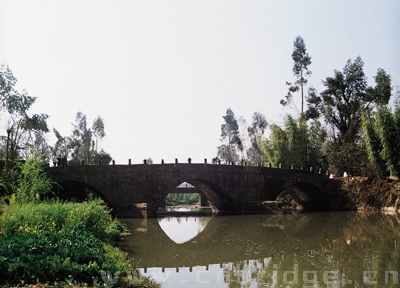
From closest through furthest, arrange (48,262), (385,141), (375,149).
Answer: (48,262)
(385,141)
(375,149)

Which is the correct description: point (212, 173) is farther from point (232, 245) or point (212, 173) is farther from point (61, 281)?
point (61, 281)

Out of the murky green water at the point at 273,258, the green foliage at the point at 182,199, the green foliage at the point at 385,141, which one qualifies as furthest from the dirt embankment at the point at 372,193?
the green foliage at the point at 182,199

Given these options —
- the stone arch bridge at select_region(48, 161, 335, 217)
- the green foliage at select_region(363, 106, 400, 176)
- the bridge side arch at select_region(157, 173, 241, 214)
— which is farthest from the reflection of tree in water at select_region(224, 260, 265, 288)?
the green foliage at select_region(363, 106, 400, 176)

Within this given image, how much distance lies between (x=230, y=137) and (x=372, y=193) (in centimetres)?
2572

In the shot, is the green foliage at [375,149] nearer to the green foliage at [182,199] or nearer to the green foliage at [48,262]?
the green foliage at [48,262]

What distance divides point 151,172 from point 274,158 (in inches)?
551

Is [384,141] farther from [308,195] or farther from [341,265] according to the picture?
[341,265]

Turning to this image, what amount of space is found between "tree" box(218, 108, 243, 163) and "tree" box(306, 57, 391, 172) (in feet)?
53.4

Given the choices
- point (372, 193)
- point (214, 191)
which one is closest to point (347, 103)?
point (372, 193)

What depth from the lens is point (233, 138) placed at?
168ft

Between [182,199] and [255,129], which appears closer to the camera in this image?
[255,129]

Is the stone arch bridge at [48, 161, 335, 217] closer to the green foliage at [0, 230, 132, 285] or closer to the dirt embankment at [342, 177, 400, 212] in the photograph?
the dirt embankment at [342, 177, 400, 212]

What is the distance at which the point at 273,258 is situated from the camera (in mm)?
10273

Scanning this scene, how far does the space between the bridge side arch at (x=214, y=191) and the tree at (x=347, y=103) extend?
10788 mm
